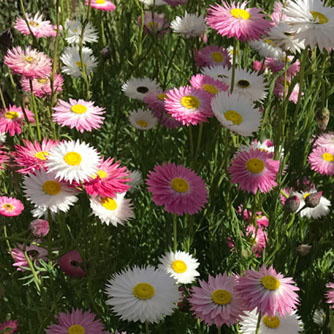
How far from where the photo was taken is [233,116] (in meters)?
1.43

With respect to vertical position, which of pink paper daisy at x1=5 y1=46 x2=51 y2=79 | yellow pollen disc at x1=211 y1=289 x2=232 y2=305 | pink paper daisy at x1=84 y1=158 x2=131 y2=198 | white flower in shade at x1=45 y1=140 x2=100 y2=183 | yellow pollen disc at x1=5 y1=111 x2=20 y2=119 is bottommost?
yellow pollen disc at x1=5 y1=111 x2=20 y2=119

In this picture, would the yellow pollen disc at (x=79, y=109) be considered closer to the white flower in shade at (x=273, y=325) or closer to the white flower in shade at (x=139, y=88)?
the white flower in shade at (x=139, y=88)

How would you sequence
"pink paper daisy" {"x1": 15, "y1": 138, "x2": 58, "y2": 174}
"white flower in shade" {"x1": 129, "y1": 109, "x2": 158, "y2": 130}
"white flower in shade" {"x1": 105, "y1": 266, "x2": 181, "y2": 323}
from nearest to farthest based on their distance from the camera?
"white flower in shade" {"x1": 105, "y1": 266, "x2": 181, "y2": 323} < "pink paper daisy" {"x1": 15, "y1": 138, "x2": 58, "y2": 174} < "white flower in shade" {"x1": 129, "y1": 109, "x2": 158, "y2": 130}

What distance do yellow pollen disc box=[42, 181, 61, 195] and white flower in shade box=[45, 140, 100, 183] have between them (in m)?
0.02

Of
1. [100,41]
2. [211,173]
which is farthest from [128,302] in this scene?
[100,41]

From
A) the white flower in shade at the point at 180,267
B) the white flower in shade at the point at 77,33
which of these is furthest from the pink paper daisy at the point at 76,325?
the white flower in shade at the point at 77,33

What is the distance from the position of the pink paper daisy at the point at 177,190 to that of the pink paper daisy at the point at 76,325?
311mm

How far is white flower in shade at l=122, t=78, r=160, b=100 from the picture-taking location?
1853 millimetres

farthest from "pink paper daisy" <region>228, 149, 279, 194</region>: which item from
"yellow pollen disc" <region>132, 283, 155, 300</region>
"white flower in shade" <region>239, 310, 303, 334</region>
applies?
"yellow pollen disc" <region>132, 283, 155, 300</region>

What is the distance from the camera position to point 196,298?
120cm

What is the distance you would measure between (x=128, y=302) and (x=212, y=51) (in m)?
1.06

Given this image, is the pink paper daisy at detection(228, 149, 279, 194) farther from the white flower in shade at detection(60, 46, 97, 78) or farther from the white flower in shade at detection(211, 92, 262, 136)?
the white flower in shade at detection(60, 46, 97, 78)

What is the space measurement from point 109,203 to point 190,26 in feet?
2.89

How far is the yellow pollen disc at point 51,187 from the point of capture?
4.04ft
